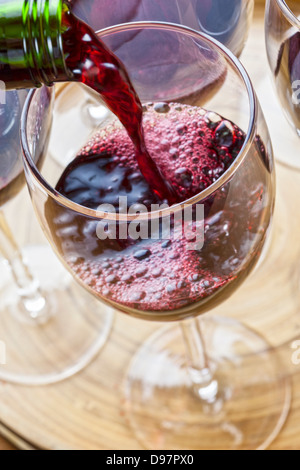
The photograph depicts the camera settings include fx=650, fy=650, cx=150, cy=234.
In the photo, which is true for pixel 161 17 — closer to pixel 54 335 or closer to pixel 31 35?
pixel 31 35

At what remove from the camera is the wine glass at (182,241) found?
487 millimetres

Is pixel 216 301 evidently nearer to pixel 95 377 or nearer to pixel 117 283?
pixel 117 283

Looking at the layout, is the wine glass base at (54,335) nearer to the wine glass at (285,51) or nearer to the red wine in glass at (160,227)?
the red wine in glass at (160,227)

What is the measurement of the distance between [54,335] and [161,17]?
0.40m

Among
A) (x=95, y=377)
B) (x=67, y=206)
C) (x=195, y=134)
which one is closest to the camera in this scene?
(x=67, y=206)

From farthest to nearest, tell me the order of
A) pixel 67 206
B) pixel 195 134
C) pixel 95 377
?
pixel 95 377, pixel 195 134, pixel 67 206

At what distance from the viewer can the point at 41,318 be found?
828 millimetres

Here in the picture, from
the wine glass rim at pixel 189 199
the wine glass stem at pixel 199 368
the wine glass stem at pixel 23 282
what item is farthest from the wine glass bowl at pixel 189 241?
the wine glass stem at pixel 23 282

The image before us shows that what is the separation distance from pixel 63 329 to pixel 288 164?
1.16 ft

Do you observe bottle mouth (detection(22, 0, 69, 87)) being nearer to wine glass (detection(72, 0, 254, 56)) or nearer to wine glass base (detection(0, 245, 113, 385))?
wine glass (detection(72, 0, 254, 56))

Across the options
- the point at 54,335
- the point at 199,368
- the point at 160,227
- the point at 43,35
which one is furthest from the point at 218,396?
the point at 43,35

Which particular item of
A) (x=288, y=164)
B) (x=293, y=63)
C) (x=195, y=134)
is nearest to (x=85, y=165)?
(x=195, y=134)

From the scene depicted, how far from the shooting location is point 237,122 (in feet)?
1.88

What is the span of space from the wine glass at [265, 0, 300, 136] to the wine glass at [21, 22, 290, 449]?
58 mm
